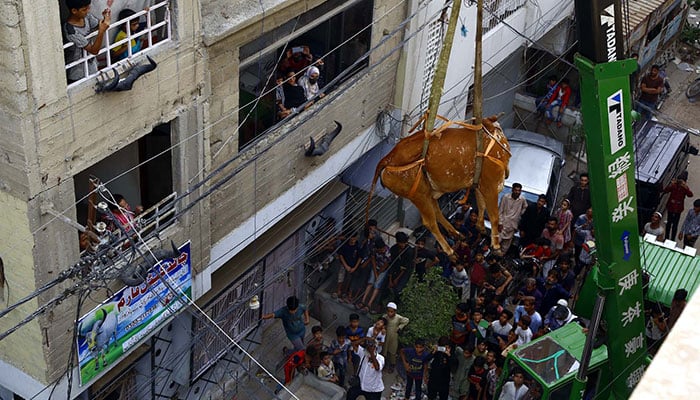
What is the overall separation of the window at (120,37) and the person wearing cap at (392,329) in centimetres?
628

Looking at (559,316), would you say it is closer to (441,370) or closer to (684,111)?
(441,370)

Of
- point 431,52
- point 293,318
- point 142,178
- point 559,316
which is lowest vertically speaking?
point 293,318

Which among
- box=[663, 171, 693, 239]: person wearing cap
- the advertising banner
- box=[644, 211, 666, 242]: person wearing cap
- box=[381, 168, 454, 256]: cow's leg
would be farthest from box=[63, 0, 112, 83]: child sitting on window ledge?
box=[663, 171, 693, 239]: person wearing cap

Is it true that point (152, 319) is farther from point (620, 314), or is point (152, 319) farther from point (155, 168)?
point (620, 314)

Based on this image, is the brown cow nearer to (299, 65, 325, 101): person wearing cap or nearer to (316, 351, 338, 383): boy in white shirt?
(299, 65, 325, 101): person wearing cap

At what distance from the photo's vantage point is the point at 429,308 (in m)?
15.7

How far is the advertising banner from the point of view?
1224cm

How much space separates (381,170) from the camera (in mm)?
13102

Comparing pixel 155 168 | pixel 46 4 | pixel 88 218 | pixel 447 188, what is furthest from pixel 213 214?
pixel 46 4

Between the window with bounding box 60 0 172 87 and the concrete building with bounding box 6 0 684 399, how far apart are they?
32 millimetres

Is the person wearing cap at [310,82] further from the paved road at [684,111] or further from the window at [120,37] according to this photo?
the paved road at [684,111]

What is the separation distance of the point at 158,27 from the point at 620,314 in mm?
6342

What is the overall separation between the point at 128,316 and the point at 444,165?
443cm

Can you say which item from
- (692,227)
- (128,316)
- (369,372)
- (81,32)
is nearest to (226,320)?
(369,372)
